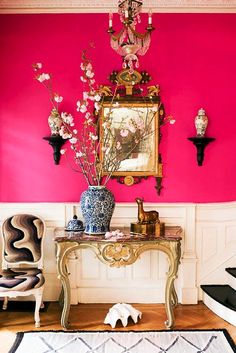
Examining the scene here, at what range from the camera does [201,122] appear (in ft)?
14.3

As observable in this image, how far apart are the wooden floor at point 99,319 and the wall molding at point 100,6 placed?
9.87 ft

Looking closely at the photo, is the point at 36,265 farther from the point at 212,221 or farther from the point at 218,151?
the point at 218,151

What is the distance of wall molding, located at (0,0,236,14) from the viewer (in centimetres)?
434

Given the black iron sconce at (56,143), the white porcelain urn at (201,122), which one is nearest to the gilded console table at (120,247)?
the black iron sconce at (56,143)

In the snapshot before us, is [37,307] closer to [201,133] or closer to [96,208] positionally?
[96,208]

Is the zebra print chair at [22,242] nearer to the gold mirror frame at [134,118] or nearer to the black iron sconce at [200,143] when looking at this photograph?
the gold mirror frame at [134,118]

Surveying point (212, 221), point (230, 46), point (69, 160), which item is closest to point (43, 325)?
point (69, 160)

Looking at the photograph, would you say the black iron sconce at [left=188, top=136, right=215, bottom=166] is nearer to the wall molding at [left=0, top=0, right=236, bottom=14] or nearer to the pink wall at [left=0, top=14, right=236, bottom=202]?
the pink wall at [left=0, top=14, right=236, bottom=202]

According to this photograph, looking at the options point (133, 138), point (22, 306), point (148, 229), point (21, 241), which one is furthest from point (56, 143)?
point (22, 306)

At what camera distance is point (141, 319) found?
408cm

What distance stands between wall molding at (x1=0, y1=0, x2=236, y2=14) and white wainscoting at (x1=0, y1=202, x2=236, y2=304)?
198 centimetres

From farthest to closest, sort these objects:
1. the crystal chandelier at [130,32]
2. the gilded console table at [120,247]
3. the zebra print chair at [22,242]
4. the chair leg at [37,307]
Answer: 1. the zebra print chair at [22,242]
2. the chair leg at [37,307]
3. the gilded console table at [120,247]
4. the crystal chandelier at [130,32]

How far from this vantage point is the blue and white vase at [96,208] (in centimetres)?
391

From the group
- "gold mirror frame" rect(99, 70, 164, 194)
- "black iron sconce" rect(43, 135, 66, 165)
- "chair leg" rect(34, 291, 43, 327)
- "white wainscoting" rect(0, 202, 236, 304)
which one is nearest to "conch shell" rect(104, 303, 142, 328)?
"white wainscoting" rect(0, 202, 236, 304)
